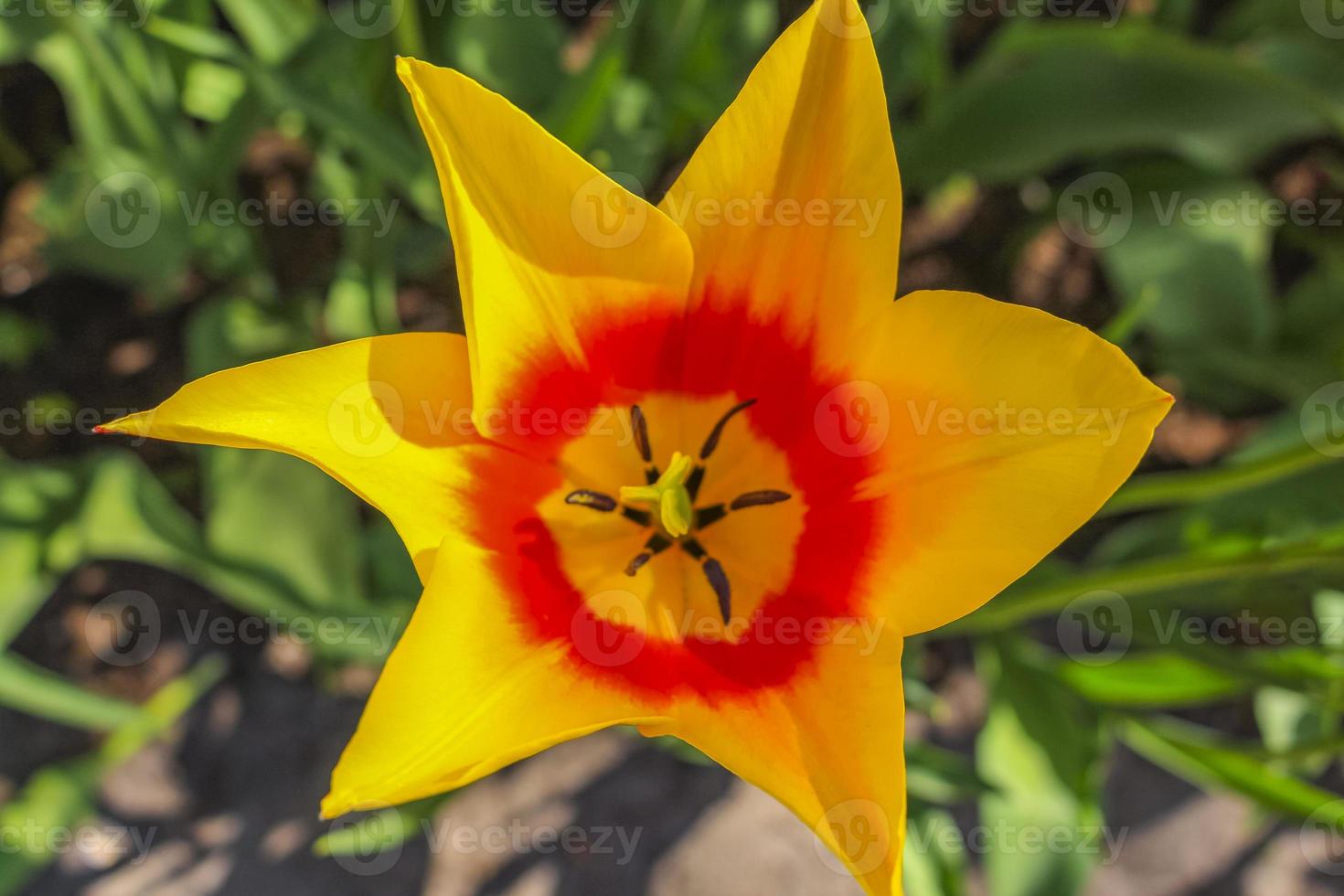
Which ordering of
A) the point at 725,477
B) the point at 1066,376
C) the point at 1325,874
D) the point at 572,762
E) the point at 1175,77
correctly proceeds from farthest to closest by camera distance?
1. the point at 1325,874
2. the point at 572,762
3. the point at 1175,77
4. the point at 725,477
5. the point at 1066,376

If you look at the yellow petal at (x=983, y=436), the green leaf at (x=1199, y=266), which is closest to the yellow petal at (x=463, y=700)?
the yellow petal at (x=983, y=436)

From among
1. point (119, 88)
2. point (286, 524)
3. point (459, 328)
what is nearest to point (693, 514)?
point (286, 524)

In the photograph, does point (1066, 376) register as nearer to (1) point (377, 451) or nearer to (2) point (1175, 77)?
(1) point (377, 451)

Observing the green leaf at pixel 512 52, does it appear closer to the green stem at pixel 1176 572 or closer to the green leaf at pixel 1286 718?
the green stem at pixel 1176 572

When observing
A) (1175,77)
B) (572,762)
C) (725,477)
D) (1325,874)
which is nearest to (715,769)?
(572,762)

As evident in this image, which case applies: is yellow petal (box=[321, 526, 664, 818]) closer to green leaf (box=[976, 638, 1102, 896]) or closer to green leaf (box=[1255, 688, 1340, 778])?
green leaf (box=[976, 638, 1102, 896])

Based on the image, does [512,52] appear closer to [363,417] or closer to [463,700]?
[363,417]
